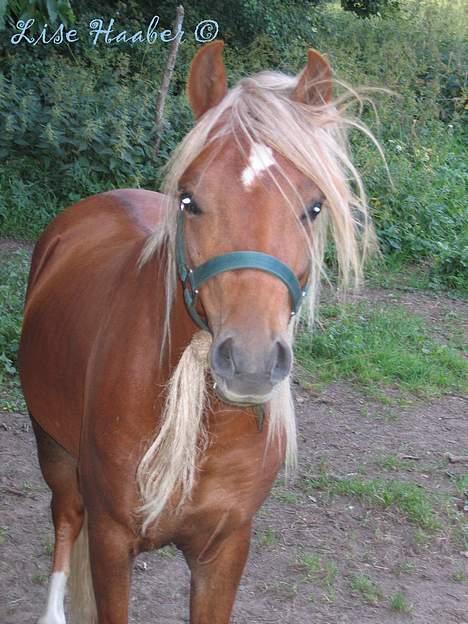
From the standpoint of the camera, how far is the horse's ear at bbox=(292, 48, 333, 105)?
6.72 feet

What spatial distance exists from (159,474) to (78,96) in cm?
605

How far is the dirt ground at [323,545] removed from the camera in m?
3.19

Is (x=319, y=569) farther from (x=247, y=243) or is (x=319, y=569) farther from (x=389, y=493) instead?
(x=247, y=243)

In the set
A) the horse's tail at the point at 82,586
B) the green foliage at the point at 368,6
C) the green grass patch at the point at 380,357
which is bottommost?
the green grass patch at the point at 380,357

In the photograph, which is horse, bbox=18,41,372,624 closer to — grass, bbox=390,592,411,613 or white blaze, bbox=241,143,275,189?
white blaze, bbox=241,143,275,189

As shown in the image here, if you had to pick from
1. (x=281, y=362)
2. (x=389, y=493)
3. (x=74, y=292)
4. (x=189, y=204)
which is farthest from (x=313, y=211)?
(x=389, y=493)

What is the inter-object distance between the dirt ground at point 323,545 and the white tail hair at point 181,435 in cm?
110

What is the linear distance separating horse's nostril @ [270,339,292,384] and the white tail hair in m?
0.31

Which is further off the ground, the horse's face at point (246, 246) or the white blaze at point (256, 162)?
the white blaze at point (256, 162)

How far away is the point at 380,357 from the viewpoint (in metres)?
5.40

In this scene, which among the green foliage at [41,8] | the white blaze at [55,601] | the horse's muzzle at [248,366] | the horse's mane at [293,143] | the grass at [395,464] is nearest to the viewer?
the horse's muzzle at [248,366]

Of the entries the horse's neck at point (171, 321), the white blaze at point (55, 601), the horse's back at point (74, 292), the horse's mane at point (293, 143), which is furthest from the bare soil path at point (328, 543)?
the horse's mane at point (293, 143)

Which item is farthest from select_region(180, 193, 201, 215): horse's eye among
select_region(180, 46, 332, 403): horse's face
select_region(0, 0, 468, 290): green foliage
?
select_region(0, 0, 468, 290): green foliage

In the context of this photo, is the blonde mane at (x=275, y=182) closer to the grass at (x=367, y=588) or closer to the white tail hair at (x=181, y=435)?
the white tail hair at (x=181, y=435)
